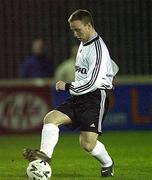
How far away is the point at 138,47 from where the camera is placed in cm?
1733

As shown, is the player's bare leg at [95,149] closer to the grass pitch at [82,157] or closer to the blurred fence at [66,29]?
the grass pitch at [82,157]

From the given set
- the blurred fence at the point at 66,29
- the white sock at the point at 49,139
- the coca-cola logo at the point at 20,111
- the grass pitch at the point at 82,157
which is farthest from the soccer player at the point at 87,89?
the blurred fence at the point at 66,29

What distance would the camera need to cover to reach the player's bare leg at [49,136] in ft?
28.7

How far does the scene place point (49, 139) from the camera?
9.05 metres

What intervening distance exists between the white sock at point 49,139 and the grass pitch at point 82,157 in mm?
651

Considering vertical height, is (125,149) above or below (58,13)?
below

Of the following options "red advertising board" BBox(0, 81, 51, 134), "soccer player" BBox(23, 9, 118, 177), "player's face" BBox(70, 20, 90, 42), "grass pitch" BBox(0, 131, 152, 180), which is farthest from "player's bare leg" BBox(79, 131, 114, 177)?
"red advertising board" BBox(0, 81, 51, 134)

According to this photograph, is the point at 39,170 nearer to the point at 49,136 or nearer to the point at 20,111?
the point at 49,136

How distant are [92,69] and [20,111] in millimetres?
7145

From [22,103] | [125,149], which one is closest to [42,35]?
[22,103]

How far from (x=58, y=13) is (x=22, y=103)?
221cm

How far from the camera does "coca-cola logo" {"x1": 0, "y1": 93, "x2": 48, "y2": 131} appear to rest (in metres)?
16.1

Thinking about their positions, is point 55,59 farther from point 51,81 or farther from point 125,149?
point 125,149

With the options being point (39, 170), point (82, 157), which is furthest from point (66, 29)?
point (39, 170)
